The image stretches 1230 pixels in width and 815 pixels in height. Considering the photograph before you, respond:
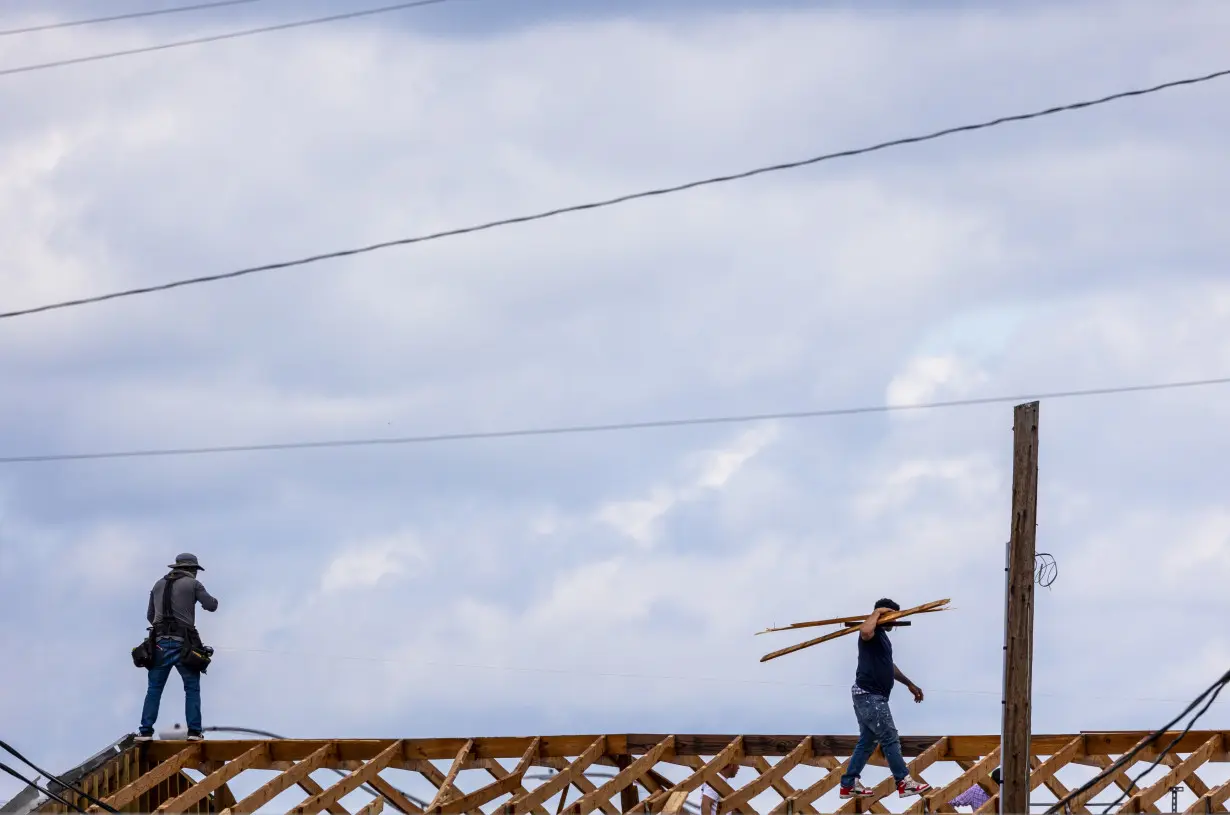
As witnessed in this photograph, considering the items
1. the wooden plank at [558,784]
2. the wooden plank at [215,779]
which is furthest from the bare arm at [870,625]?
the wooden plank at [215,779]

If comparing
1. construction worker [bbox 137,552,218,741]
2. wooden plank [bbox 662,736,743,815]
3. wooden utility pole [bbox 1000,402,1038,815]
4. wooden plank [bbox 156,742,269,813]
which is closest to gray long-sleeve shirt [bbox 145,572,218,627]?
construction worker [bbox 137,552,218,741]

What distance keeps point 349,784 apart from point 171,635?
2.98 meters

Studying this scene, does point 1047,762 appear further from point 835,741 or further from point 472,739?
point 472,739

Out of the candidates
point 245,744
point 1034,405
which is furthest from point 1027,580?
point 245,744

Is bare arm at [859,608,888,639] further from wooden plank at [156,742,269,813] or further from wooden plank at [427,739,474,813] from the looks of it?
wooden plank at [156,742,269,813]

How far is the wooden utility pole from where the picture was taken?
18234mm

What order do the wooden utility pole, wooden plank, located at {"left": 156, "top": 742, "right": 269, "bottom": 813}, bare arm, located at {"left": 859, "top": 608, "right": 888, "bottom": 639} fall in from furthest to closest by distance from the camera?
wooden plank, located at {"left": 156, "top": 742, "right": 269, "bottom": 813} < bare arm, located at {"left": 859, "top": 608, "right": 888, "bottom": 639} < the wooden utility pole

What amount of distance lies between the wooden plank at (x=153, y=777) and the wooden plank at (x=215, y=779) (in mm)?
316

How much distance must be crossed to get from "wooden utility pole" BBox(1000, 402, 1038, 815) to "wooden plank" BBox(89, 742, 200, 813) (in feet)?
33.7

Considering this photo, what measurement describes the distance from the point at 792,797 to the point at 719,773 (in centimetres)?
165

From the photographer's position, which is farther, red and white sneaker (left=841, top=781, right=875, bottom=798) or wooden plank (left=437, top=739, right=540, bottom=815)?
wooden plank (left=437, top=739, right=540, bottom=815)

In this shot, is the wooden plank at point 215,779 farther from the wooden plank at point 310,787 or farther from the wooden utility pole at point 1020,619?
the wooden utility pole at point 1020,619

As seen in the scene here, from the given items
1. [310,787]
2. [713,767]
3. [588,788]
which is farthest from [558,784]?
[310,787]

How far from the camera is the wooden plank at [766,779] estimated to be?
21.7 meters
